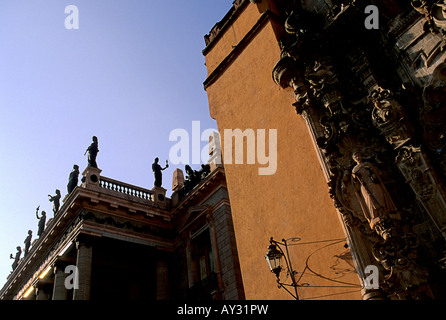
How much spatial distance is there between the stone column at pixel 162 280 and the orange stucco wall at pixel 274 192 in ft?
29.7

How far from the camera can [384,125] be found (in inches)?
270

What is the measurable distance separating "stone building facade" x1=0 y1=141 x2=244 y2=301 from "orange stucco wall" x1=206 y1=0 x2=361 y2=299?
586 centimetres

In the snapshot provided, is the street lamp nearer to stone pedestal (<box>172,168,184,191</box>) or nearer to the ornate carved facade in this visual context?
the ornate carved facade

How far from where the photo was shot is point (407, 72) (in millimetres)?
7242

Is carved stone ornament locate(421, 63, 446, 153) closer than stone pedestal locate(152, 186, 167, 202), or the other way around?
carved stone ornament locate(421, 63, 446, 153)

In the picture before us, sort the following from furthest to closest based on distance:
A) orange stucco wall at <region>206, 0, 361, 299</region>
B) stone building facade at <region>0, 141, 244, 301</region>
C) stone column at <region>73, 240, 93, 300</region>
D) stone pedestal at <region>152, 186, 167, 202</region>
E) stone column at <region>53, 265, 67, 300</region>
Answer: stone pedestal at <region>152, 186, 167, 202</region>, stone column at <region>53, 265, 67, 300</region>, stone building facade at <region>0, 141, 244, 301</region>, stone column at <region>73, 240, 93, 300</region>, orange stucco wall at <region>206, 0, 361, 299</region>

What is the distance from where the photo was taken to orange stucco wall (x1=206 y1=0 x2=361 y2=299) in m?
7.19

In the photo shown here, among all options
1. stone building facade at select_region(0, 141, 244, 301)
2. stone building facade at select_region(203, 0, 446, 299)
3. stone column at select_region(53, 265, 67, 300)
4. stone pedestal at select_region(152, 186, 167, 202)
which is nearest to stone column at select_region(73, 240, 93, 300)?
stone building facade at select_region(0, 141, 244, 301)

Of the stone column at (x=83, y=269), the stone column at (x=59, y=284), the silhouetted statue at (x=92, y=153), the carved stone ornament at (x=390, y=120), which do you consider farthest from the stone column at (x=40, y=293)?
the carved stone ornament at (x=390, y=120)

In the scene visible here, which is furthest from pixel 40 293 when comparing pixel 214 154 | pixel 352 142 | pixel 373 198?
pixel 373 198

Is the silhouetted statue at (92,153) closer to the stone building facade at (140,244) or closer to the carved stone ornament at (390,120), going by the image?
the stone building facade at (140,244)

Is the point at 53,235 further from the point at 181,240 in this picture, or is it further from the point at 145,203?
the point at 181,240

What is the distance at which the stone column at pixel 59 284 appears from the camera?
16219mm

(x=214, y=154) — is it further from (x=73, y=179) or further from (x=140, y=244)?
(x=73, y=179)
